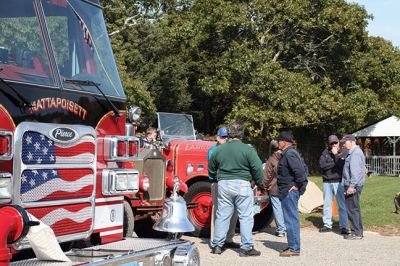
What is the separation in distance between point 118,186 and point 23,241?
118 cm

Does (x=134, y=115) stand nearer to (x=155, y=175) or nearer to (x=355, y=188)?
(x=155, y=175)

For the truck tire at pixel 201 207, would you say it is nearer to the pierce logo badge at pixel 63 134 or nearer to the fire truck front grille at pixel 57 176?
the fire truck front grille at pixel 57 176

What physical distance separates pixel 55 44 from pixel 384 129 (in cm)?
2822

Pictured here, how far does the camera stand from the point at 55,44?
502 cm

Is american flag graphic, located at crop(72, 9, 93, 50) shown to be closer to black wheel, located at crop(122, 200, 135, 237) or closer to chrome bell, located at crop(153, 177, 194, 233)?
chrome bell, located at crop(153, 177, 194, 233)

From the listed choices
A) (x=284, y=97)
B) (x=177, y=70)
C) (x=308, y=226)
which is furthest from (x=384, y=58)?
(x=308, y=226)

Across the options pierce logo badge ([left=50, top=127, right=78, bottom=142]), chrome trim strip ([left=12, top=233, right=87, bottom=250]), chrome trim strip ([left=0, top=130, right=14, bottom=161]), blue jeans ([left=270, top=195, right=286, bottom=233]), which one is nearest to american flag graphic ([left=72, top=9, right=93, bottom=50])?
pierce logo badge ([left=50, top=127, right=78, bottom=142])

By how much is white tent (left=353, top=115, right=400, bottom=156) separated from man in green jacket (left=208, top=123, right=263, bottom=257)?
2337 centimetres

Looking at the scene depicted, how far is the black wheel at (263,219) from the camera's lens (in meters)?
11.5

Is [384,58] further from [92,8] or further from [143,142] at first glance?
[92,8]

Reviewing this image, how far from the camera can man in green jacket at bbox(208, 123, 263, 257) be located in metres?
8.58

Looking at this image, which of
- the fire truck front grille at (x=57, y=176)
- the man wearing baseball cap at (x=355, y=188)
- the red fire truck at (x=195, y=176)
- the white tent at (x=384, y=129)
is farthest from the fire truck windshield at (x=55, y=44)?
the white tent at (x=384, y=129)

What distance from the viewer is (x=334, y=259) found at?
348 inches

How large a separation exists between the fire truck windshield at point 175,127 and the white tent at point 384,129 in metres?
20.2
